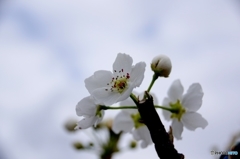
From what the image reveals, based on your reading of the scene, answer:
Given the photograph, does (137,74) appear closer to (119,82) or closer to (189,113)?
(119,82)

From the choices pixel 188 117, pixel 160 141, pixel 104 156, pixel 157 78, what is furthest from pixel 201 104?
pixel 104 156

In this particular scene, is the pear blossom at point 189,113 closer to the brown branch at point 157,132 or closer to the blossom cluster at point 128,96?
the blossom cluster at point 128,96

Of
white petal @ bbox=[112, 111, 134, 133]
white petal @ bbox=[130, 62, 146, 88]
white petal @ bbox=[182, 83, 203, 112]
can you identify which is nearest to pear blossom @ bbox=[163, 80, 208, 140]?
white petal @ bbox=[182, 83, 203, 112]

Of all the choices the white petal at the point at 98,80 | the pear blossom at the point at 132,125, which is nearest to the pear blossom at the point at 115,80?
the white petal at the point at 98,80

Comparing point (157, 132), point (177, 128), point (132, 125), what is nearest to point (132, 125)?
point (132, 125)

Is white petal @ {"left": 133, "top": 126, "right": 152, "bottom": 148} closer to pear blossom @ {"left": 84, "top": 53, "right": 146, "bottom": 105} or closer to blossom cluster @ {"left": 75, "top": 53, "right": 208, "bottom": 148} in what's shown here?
blossom cluster @ {"left": 75, "top": 53, "right": 208, "bottom": 148}
